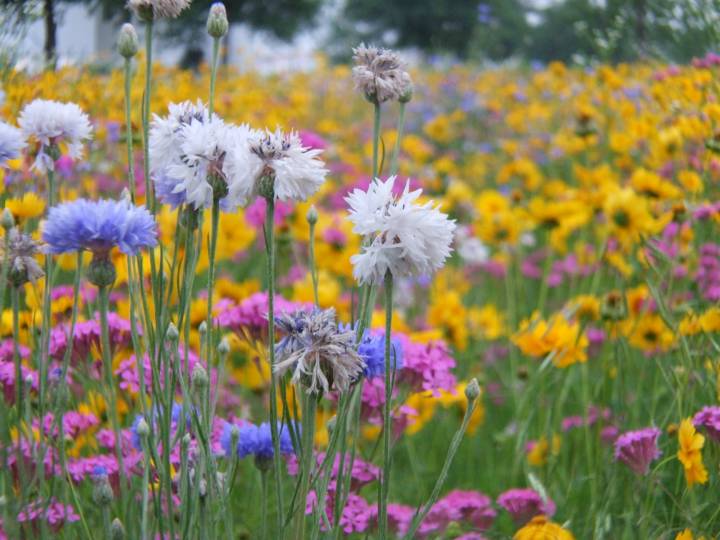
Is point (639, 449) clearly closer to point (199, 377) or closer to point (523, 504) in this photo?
point (523, 504)

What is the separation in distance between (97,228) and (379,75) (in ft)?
1.08

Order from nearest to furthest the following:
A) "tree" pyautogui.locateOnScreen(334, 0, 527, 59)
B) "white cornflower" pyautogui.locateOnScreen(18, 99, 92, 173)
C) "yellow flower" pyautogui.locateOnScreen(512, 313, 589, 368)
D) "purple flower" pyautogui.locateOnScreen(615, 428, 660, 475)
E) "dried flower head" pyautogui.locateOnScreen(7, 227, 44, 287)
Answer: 1. "dried flower head" pyautogui.locateOnScreen(7, 227, 44, 287)
2. "white cornflower" pyautogui.locateOnScreen(18, 99, 92, 173)
3. "purple flower" pyautogui.locateOnScreen(615, 428, 660, 475)
4. "yellow flower" pyautogui.locateOnScreen(512, 313, 589, 368)
5. "tree" pyautogui.locateOnScreen(334, 0, 527, 59)

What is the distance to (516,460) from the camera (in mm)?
1588

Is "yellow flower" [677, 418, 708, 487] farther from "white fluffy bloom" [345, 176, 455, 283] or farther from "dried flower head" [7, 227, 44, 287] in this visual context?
"dried flower head" [7, 227, 44, 287]

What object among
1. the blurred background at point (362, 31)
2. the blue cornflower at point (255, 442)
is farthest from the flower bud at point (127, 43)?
the blurred background at point (362, 31)

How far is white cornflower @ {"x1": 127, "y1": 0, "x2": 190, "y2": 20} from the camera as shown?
32.1 inches

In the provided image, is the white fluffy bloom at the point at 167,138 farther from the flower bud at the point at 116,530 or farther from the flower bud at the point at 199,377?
the flower bud at the point at 116,530

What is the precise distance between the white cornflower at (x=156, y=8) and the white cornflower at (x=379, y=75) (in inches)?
6.9

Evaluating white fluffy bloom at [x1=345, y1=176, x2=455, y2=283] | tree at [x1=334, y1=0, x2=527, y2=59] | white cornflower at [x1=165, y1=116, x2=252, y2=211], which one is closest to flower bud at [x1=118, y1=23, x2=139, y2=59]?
white cornflower at [x1=165, y1=116, x2=252, y2=211]

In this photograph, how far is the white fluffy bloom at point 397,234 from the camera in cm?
70

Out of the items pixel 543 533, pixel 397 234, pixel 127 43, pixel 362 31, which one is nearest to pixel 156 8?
pixel 127 43

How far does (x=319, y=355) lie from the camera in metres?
0.71

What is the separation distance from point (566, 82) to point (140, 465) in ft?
14.5

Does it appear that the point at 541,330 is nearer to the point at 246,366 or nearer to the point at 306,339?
the point at 246,366
